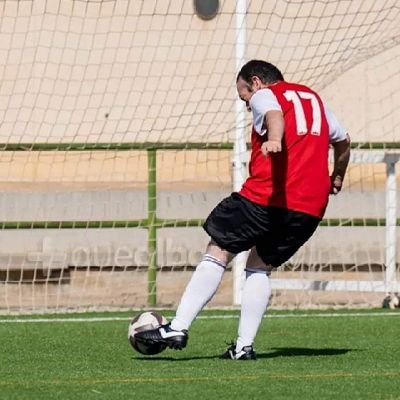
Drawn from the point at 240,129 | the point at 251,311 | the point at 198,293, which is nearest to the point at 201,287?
the point at 198,293

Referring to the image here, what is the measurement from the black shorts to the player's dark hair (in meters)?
0.64

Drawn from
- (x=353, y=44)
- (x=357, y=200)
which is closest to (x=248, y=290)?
(x=353, y=44)

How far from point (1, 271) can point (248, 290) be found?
8.45 metres

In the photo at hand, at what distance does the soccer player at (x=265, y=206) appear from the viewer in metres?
8.23

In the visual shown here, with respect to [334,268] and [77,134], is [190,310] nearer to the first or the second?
[77,134]

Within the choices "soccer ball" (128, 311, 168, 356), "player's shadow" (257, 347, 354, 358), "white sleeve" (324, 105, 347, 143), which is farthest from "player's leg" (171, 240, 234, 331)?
"white sleeve" (324, 105, 347, 143)

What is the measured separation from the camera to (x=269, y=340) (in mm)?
9859

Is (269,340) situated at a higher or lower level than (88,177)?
lower

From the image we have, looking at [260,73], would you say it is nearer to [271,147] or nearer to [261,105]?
[261,105]

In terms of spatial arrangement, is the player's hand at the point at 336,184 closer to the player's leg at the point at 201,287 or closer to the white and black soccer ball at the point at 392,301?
the player's leg at the point at 201,287

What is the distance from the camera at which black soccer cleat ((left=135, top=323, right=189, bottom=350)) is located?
827 centimetres

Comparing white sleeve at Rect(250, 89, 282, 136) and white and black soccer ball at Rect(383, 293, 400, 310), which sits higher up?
white sleeve at Rect(250, 89, 282, 136)

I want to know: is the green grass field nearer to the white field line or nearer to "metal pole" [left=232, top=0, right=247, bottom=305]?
the white field line

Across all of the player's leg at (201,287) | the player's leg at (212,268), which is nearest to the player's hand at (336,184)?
the player's leg at (212,268)
